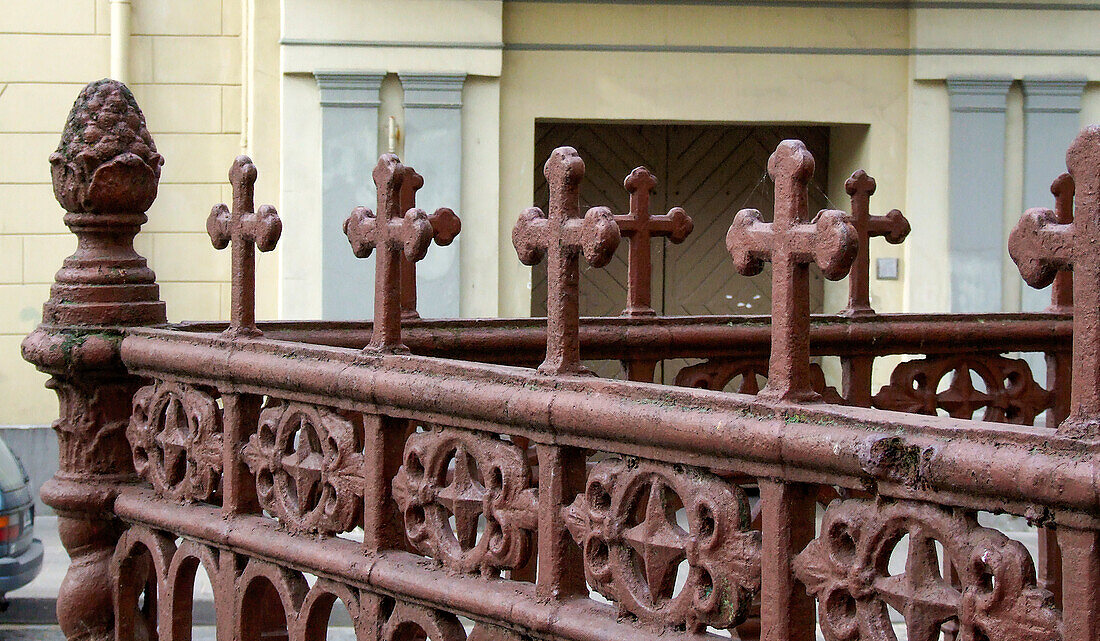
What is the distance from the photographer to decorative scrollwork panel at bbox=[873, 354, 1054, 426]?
14.9 feet

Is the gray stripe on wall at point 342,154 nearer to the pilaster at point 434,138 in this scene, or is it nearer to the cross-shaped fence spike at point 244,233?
the pilaster at point 434,138

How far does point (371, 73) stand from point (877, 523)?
753 centimetres

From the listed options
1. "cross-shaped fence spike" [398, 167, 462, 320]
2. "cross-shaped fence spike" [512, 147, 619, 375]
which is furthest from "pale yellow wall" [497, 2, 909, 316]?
"cross-shaped fence spike" [512, 147, 619, 375]

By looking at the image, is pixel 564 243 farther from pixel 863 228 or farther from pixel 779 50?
pixel 779 50

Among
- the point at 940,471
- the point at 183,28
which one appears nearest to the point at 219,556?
the point at 940,471

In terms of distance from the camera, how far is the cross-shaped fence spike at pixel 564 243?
7.14 feet

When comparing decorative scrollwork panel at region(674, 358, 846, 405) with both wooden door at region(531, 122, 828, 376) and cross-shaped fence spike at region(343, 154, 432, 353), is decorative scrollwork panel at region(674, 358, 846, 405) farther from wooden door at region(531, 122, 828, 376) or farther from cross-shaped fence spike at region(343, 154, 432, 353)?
wooden door at region(531, 122, 828, 376)

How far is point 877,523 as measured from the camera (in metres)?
1.88

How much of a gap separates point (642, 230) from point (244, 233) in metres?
1.56

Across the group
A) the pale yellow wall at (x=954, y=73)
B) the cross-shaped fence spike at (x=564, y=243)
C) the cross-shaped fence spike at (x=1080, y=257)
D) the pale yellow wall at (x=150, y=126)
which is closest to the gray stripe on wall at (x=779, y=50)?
the pale yellow wall at (x=954, y=73)

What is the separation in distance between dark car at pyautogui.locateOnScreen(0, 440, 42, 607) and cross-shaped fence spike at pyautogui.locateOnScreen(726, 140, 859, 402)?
592cm

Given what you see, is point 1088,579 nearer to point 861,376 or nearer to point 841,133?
point 861,376

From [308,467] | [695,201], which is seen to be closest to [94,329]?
[308,467]

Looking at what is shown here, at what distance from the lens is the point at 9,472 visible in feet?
23.7
